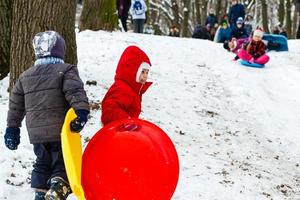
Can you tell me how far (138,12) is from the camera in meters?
15.9

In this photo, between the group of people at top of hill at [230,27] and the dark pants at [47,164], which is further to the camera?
the group of people at top of hill at [230,27]

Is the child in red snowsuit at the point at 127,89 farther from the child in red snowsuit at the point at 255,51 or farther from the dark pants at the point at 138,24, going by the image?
the dark pants at the point at 138,24

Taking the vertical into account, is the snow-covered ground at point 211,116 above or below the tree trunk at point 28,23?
below

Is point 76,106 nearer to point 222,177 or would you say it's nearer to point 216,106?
point 222,177

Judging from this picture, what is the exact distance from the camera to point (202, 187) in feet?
17.5

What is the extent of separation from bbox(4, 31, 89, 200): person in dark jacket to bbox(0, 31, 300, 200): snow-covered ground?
645 millimetres

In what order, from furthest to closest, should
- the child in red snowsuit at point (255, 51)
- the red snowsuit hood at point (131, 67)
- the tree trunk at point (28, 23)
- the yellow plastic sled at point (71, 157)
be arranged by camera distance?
→ the child in red snowsuit at point (255, 51) → the tree trunk at point (28, 23) → the red snowsuit hood at point (131, 67) → the yellow plastic sled at point (71, 157)

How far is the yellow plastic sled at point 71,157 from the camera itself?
12.5 ft

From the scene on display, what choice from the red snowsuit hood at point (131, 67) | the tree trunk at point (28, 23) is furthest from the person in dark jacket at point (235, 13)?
the red snowsuit hood at point (131, 67)

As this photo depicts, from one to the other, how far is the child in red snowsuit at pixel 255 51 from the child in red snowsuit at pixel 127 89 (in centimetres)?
779

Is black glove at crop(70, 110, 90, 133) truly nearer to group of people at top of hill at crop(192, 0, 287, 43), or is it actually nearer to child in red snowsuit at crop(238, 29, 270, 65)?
child in red snowsuit at crop(238, 29, 270, 65)

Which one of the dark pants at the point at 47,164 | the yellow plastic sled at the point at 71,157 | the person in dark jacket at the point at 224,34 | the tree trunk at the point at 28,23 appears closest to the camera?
the yellow plastic sled at the point at 71,157

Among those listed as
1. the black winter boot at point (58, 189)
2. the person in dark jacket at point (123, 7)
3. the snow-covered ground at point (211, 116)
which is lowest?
the snow-covered ground at point (211, 116)

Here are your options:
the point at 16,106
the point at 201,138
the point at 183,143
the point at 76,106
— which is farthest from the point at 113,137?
the point at 201,138
